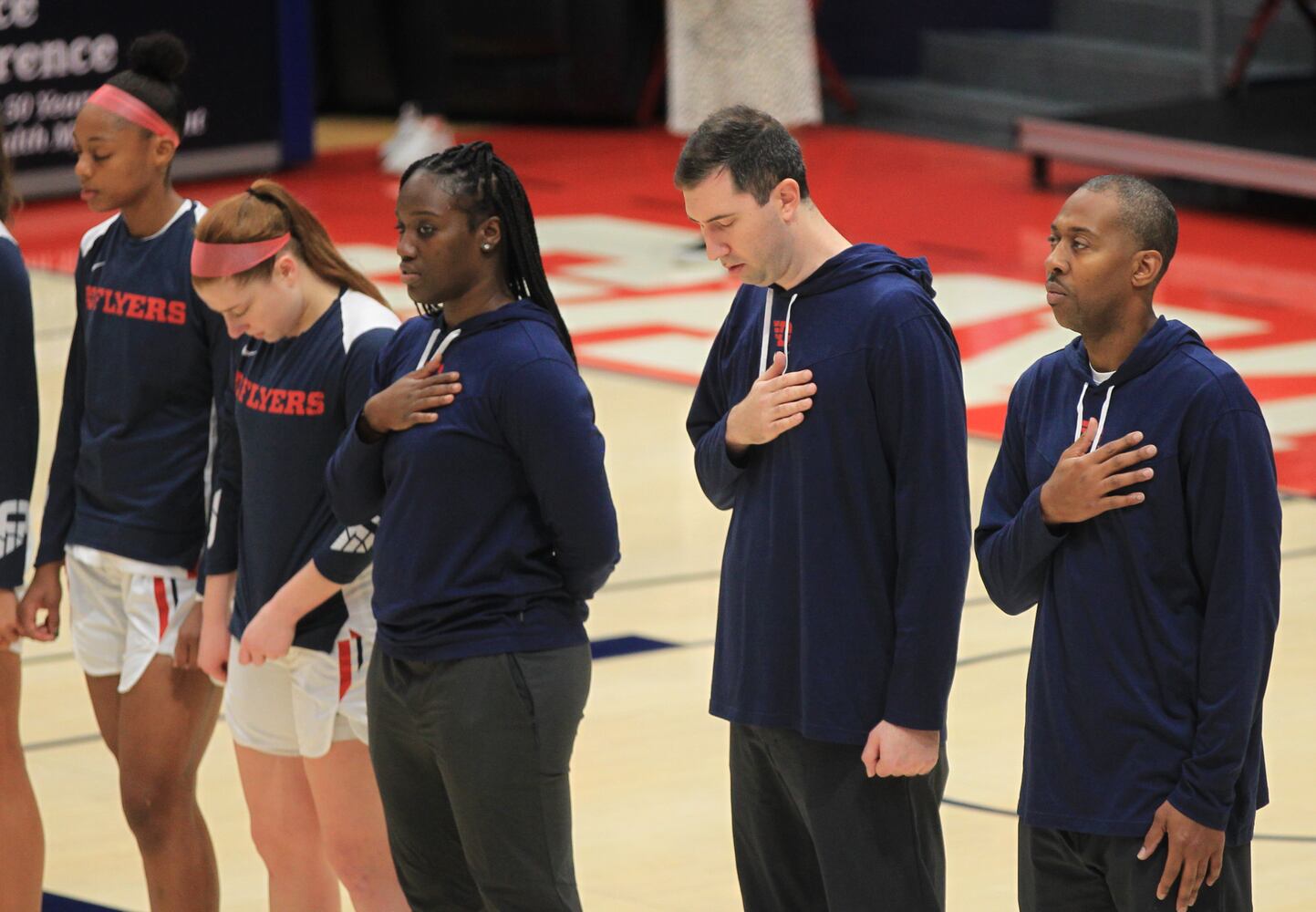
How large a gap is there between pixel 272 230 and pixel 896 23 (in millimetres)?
12859

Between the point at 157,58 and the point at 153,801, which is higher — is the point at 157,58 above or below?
above

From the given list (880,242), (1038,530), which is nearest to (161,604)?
(1038,530)

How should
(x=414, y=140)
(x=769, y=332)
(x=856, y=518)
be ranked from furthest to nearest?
(x=414, y=140) → (x=769, y=332) → (x=856, y=518)

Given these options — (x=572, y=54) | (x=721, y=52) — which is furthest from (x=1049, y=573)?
(x=572, y=54)

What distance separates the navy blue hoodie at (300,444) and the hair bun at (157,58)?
2.10 ft

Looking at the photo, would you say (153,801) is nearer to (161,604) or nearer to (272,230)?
(161,604)

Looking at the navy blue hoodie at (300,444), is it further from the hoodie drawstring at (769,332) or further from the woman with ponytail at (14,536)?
the hoodie drawstring at (769,332)

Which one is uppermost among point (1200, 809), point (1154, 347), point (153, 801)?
Answer: point (1154, 347)

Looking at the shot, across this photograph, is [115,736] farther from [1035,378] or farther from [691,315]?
[691,315]

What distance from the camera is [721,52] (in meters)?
11.3

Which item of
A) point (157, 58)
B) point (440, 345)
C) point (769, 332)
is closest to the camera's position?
point (769, 332)

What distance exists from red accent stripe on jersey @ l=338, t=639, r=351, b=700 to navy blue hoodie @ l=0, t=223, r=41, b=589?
0.73 m

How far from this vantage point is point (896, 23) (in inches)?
632

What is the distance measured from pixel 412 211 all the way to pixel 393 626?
600 millimetres
